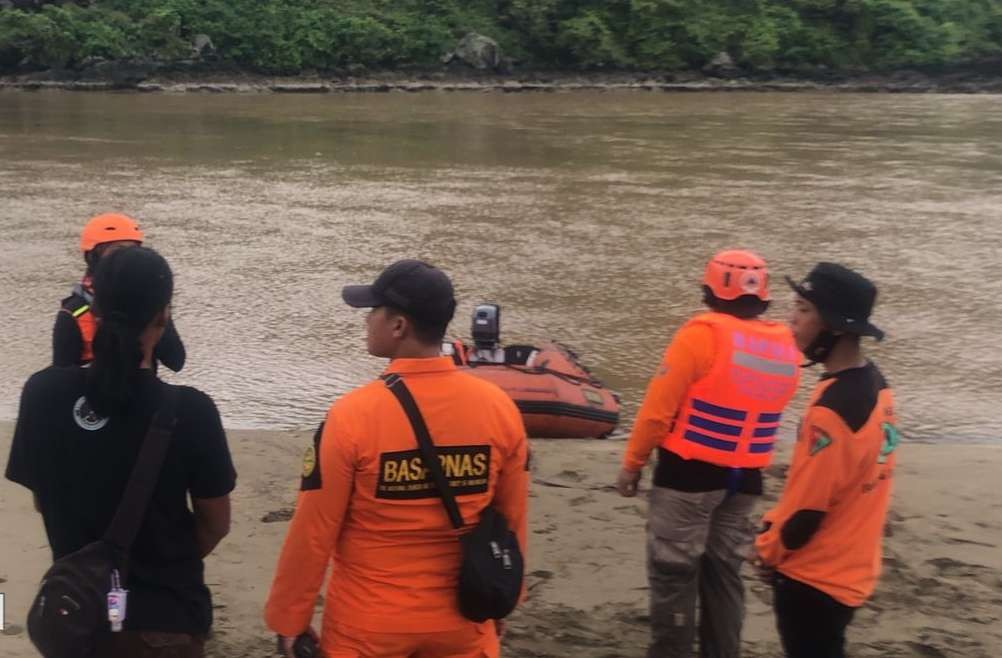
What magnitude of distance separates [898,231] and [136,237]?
13.1 meters

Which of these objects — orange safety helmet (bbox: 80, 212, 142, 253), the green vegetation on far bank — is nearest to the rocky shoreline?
the green vegetation on far bank

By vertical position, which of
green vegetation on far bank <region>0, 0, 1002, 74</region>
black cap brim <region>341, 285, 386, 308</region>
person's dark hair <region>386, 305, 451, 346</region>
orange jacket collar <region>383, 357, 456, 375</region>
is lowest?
orange jacket collar <region>383, 357, 456, 375</region>

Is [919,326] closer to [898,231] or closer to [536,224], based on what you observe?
[898,231]

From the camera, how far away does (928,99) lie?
156 ft

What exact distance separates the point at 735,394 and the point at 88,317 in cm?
212

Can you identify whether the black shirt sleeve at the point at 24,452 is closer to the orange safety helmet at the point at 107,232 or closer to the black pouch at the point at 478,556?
the black pouch at the point at 478,556

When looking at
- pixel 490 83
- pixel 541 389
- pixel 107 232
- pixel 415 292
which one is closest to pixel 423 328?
pixel 415 292

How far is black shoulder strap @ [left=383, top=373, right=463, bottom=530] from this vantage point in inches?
98.2

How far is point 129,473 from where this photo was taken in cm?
243

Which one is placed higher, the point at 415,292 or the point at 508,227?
the point at 415,292

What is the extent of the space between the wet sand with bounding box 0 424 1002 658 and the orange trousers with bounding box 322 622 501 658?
54.2 inches

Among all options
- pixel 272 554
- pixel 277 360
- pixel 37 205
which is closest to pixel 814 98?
pixel 37 205

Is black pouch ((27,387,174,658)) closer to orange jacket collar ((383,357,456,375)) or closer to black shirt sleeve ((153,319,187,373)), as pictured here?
orange jacket collar ((383,357,456,375))

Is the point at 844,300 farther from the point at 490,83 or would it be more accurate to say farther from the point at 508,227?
the point at 490,83
